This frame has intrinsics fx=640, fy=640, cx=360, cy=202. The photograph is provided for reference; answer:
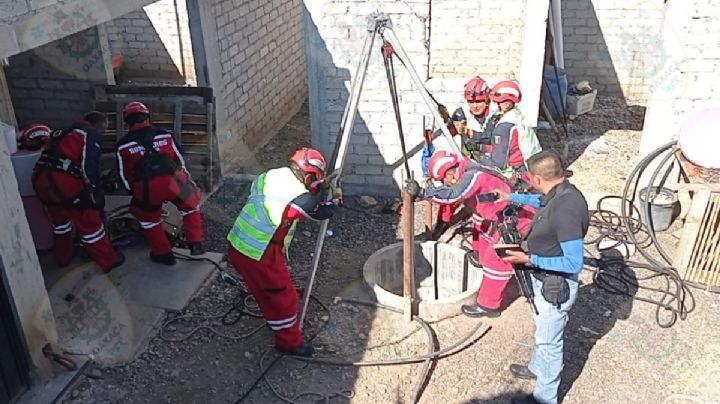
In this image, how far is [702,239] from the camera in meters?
5.93

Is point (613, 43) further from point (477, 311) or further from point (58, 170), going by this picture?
point (58, 170)

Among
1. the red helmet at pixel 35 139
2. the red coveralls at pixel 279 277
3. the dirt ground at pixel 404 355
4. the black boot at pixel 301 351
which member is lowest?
the dirt ground at pixel 404 355

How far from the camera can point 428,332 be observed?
537 cm

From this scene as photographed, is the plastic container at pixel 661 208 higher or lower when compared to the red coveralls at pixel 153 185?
lower

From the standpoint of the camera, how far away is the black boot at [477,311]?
5582mm

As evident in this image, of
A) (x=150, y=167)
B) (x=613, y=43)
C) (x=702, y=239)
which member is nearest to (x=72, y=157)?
(x=150, y=167)

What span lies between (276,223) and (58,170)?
7.93 feet

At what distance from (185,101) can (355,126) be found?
6.70 ft

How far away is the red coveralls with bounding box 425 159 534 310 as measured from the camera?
539 cm

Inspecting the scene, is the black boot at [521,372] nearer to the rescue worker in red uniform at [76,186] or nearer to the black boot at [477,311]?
the black boot at [477,311]

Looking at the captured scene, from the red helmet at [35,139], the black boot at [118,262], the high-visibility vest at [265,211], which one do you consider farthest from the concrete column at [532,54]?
the red helmet at [35,139]

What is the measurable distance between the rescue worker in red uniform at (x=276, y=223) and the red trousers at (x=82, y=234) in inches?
74.8

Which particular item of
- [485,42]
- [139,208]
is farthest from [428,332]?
[485,42]

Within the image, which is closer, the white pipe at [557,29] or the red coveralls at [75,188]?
the red coveralls at [75,188]
